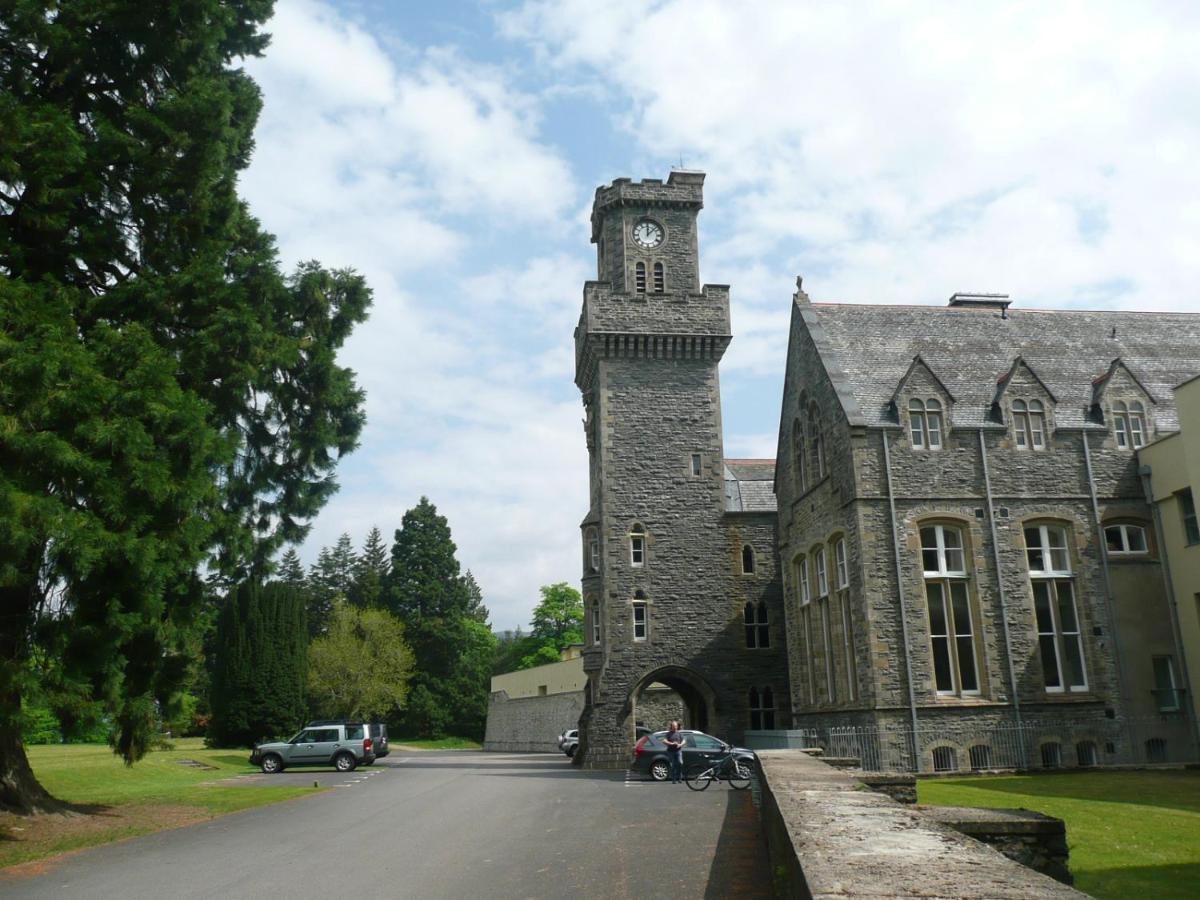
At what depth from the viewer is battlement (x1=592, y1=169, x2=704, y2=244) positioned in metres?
42.2

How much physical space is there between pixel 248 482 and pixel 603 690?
20654 millimetres

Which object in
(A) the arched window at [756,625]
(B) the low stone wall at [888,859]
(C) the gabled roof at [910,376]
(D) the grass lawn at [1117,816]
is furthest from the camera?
(A) the arched window at [756,625]

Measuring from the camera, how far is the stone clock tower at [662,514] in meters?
37.4

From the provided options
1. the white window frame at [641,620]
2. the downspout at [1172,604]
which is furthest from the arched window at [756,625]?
the downspout at [1172,604]

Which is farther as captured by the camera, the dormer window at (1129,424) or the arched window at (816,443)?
the arched window at (816,443)

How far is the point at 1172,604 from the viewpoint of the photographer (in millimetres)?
27781

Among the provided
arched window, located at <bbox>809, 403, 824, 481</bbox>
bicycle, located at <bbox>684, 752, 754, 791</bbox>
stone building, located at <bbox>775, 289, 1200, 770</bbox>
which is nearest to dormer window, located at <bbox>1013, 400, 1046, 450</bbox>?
stone building, located at <bbox>775, 289, 1200, 770</bbox>

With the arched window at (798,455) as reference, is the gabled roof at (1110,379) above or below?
above

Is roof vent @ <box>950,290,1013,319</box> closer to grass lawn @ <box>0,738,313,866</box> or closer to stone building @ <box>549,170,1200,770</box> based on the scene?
stone building @ <box>549,170,1200,770</box>

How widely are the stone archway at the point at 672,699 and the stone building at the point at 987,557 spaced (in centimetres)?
657

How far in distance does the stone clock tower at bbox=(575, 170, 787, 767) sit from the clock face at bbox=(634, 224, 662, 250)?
0.14 feet

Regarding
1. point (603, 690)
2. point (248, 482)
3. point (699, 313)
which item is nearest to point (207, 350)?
point (248, 482)

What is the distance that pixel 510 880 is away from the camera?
35.3ft

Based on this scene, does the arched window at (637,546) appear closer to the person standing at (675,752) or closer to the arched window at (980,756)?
the person standing at (675,752)
